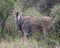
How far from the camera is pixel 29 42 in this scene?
35.8 feet

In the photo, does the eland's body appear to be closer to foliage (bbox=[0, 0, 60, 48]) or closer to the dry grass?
foliage (bbox=[0, 0, 60, 48])

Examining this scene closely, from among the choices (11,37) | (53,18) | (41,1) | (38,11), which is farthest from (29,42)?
(41,1)

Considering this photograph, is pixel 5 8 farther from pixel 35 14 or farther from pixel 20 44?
pixel 20 44

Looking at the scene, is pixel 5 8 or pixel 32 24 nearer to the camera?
pixel 32 24

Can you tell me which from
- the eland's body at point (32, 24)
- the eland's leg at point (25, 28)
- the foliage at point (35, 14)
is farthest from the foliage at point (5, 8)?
the eland's leg at point (25, 28)

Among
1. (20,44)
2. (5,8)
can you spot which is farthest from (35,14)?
(20,44)

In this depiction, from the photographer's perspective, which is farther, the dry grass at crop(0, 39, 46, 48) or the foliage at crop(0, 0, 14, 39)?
the foliage at crop(0, 0, 14, 39)

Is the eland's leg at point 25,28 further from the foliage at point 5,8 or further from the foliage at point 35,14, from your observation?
the foliage at point 5,8

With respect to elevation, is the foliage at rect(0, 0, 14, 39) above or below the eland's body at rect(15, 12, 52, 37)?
above

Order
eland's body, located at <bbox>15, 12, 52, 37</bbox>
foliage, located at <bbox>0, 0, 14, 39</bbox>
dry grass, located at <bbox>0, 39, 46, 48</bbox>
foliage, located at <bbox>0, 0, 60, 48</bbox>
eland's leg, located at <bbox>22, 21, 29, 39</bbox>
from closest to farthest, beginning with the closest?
dry grass, located at <bbox>0, 39, 46, 48</bbox>, foliage, located at <bbox>0, 0, 60, 48</bbox>, eland's body, located at <bbox>15, 12, 52, 37</bbox>, foliage, located at <bbox>0, 0, 14, 39</bbox>, eland's leg, located at <bbox>22, 21, 29, 39</bbox>

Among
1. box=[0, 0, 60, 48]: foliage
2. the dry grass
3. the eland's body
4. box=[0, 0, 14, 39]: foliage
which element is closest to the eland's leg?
the eland's body

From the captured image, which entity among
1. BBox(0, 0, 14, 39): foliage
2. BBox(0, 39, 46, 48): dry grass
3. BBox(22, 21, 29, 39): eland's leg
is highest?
BBox(0, 0, 14, 39): foliage

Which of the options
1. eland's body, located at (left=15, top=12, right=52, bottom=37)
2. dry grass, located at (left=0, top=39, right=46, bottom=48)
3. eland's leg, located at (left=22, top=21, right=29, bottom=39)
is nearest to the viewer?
dry grass, located at (left=0, top=39, right=46, bottom=48)

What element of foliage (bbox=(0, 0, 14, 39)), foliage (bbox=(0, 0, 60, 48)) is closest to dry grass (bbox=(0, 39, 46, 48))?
foliage (bbox=(0, 0, 60, 48))
